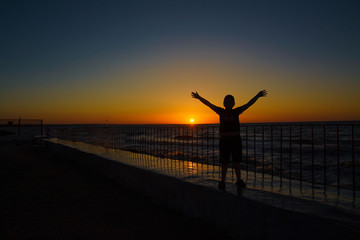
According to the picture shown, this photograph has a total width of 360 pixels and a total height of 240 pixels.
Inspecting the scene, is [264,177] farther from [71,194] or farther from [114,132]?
[114,132]

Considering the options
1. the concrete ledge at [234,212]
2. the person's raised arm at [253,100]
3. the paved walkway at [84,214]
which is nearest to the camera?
the concrete ledge at [234,212]

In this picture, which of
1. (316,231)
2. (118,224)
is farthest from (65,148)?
(316,231)

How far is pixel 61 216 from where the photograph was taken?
4570mm

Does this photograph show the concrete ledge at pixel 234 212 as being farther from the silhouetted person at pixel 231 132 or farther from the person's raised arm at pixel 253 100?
the person's raised arm at pixel 253 100

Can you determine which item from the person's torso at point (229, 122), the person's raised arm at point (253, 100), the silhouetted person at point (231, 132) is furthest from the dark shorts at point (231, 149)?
the person's raised arm at point (253, 100)

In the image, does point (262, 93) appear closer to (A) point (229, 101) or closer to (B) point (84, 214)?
(A) point (229, 101)

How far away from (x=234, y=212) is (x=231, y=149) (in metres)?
1.19

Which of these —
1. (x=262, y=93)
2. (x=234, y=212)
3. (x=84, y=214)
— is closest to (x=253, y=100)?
(x=262, y=93)

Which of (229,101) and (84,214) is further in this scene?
(84,214)

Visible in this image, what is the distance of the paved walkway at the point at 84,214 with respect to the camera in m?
3.84

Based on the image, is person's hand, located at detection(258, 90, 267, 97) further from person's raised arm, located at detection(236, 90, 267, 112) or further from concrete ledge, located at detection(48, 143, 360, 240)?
concrete ledge, located at detection(48, 143, 360, 240)

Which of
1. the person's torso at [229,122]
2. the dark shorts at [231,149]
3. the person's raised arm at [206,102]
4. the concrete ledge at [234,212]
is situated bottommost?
the concrete ledge at [234,212]

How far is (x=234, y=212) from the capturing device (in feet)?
11.6

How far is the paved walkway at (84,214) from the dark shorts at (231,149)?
3.75 ft
